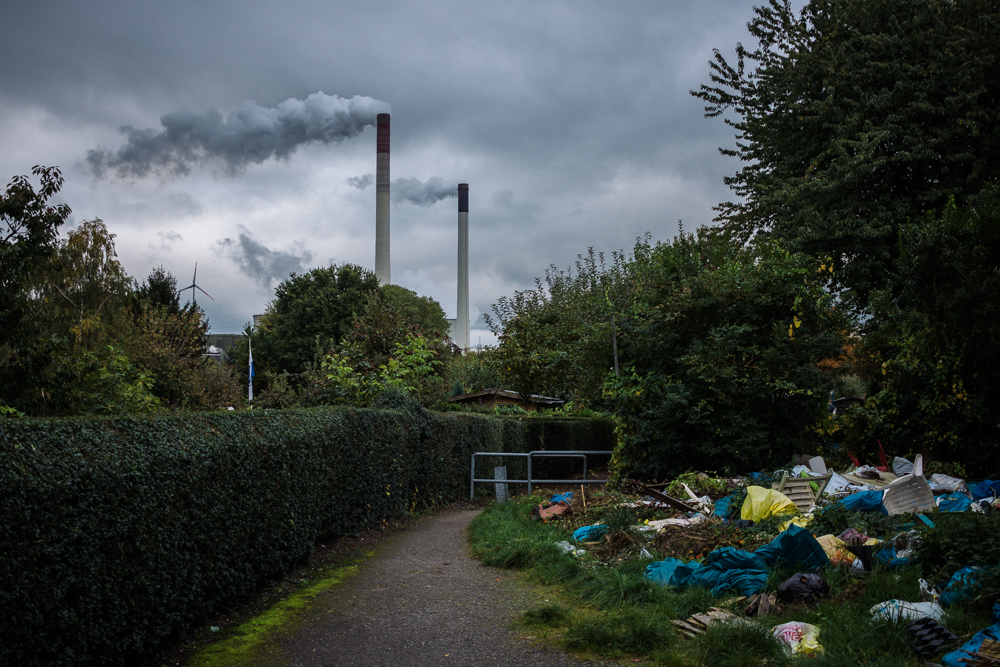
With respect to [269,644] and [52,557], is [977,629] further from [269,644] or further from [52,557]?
[52,557]

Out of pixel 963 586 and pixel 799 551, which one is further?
pixel 799 551

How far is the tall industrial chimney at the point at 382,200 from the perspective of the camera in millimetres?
55938

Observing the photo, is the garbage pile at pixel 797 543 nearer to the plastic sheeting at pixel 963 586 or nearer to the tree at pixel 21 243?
the plastic sheeting at pixel 963 586

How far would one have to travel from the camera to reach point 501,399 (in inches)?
1238

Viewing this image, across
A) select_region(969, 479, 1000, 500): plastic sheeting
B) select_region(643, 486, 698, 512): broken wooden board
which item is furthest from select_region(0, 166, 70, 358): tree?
select_region(969, 479, 1000, 500): plastic sheeting

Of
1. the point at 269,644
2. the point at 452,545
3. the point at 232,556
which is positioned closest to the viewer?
the point at 269,644

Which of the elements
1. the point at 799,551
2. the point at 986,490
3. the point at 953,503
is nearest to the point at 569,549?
the point at 799,551

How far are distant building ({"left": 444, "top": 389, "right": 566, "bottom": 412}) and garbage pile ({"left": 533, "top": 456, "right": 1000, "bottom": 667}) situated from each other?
66.5 feet

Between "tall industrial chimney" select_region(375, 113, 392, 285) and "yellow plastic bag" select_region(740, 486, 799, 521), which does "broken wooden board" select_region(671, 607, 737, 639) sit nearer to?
"yellow plastic bag" select_region(740, 486, 799, 521)

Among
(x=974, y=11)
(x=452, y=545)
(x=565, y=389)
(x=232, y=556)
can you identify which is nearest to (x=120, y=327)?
(x=565, y=389)

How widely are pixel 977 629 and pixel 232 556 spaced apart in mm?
5376

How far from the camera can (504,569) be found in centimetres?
796

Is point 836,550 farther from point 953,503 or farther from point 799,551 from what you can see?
point 953,503

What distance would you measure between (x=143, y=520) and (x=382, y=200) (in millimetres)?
52980
